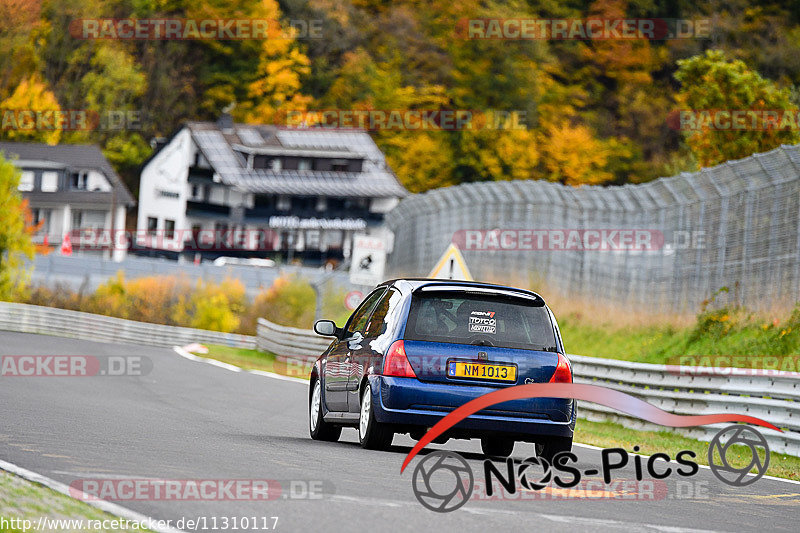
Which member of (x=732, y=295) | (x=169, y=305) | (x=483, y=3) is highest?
(x=483, y=3)

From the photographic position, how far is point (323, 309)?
43.5 metres

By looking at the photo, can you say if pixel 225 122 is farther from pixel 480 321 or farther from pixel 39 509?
pixel 39 509

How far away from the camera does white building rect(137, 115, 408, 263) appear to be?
317 ft

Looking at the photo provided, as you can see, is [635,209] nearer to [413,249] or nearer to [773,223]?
[773,223]

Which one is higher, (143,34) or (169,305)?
(143,34)

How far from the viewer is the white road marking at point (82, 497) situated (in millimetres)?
7297

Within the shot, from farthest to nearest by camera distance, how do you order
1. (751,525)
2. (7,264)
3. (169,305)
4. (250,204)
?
(250,204) → (7,264) → (169,305) → (751,525)

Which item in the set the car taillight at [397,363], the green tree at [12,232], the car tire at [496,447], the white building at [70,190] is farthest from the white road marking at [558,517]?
the white building at [70,190]

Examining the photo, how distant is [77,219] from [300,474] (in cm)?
8890

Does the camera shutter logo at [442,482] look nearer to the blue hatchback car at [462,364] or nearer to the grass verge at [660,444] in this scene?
the blue hatchback car at [462,364]

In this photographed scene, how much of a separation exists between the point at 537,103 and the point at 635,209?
73.8 metres

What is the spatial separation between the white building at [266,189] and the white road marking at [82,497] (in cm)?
8594

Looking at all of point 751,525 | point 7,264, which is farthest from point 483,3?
point 751,525

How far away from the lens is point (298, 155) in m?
98.9
